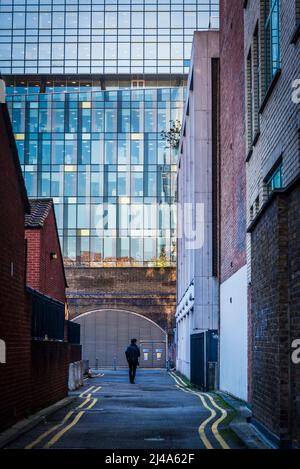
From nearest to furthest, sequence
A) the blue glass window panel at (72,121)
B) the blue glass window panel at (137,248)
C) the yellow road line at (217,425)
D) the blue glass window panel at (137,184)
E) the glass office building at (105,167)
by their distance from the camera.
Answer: the yellow road line at (217,425) → the blue glass window panel at (137,248) → the glass office building at (105,167) → the blue glass window panel at (137,184) → the blue glass window panel at (72,121)

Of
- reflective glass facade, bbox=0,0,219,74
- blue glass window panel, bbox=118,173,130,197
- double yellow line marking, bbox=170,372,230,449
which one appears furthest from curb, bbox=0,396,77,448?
reflective glass facade, bbox=0,0,219,74

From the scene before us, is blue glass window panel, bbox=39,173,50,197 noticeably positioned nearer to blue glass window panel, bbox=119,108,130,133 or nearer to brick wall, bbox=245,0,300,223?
blue glass window panel, bbox=119,108,130,133

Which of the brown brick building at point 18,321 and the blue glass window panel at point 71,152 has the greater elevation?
the blue glass window panel at point 71,152

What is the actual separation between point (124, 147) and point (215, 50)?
38.4 m

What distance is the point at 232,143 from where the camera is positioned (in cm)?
2666

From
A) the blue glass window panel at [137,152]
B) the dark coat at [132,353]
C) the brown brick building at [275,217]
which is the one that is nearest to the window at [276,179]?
the brown brick building at [275,217]

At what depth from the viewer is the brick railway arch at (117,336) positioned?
2586 inches

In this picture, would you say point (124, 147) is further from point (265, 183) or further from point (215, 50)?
point (265, 183)

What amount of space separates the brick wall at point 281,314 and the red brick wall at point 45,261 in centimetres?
1545

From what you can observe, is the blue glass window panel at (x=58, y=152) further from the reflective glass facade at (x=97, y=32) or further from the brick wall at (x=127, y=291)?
the reflective glass facade at (x=97, y=32)

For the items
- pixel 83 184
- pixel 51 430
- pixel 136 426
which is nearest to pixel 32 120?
pixel 83 184

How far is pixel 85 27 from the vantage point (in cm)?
9162

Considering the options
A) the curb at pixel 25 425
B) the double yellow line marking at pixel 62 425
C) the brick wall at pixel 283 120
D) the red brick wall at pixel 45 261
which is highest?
the brick wall at pixel 283 120

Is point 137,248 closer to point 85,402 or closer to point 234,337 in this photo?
point 234,337
